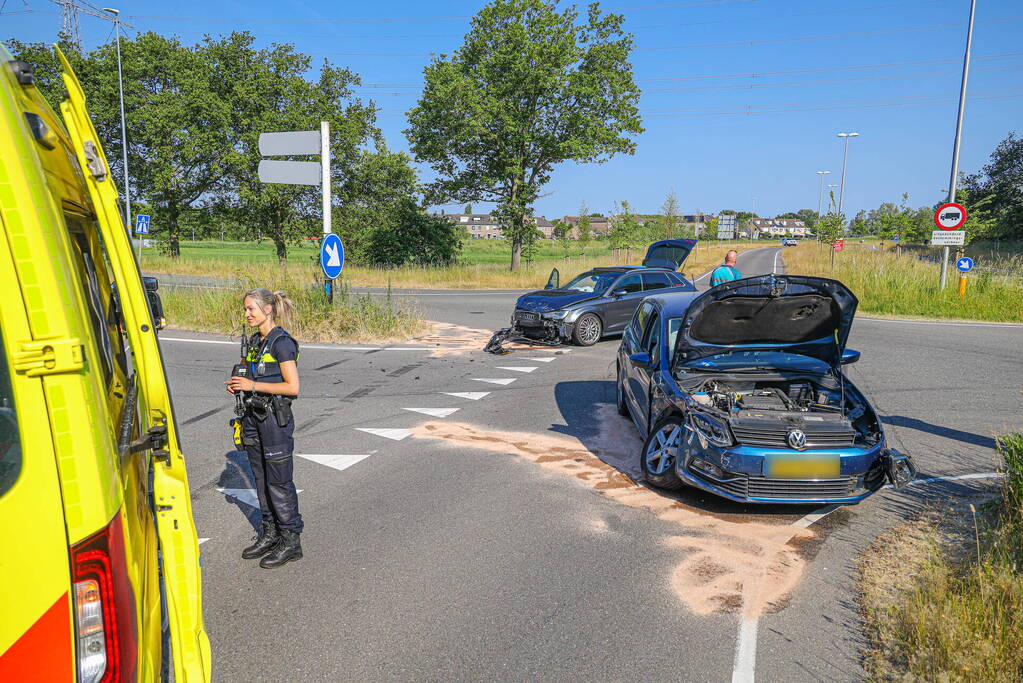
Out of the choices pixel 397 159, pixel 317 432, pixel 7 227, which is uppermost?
pixel 397 159

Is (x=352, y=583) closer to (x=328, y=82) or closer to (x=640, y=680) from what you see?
(x=640, y=680)

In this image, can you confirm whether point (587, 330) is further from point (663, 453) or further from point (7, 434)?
point (7, 434)

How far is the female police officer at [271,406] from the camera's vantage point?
4.01m

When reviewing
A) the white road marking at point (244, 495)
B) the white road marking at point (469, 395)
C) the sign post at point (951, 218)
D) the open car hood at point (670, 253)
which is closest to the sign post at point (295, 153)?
the white road marking at point (469, 395)

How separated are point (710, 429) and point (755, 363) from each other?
118cm

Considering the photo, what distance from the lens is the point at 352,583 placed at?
4.02m

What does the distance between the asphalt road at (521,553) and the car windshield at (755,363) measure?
1120mm

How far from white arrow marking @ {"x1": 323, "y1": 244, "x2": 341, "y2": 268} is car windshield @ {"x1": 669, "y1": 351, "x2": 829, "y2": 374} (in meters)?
8.25

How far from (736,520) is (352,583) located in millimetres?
2753

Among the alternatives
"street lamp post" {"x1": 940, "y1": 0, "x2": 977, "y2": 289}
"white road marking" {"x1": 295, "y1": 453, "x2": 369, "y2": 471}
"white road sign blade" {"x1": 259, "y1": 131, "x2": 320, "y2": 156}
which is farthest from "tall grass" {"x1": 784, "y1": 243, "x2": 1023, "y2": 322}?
"white road marking" {"x1": 295, "y1": 453, "x2": 369, "y2": 471}

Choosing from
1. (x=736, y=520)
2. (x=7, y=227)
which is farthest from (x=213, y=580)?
(x=736, y=520)

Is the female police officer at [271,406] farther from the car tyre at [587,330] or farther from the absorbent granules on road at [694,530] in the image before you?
the car tyre at [587,330]

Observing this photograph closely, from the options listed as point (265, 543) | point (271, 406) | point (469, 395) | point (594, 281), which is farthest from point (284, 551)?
point (594, 281)

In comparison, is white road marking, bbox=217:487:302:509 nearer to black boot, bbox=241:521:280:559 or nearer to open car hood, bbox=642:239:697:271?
black boot, bbox=241:521:280:559
